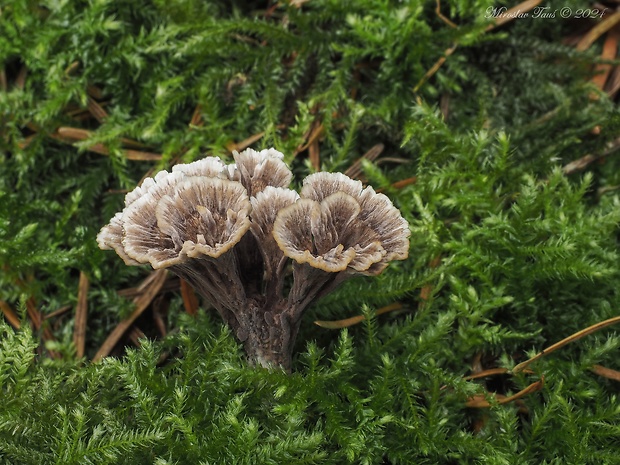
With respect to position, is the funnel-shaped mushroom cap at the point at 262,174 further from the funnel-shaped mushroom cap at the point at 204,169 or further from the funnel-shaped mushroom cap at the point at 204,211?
the funnel-shaped mushroom cap at the point at 204,211

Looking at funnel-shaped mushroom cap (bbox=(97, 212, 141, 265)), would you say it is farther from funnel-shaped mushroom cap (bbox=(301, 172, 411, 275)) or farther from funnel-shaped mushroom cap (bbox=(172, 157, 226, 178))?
funnel-shaped mushroom cap (bbox=(301, 172, 411, 275))

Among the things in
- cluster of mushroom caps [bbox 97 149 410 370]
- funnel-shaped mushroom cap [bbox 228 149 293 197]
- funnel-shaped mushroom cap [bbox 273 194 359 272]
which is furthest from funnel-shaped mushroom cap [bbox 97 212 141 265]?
funnel-shaped mushroom cap [bbox 273 194 359 272]

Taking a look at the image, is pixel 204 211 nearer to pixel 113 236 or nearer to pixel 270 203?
pixel 270 203

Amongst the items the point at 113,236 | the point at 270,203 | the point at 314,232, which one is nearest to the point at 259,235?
the point at 270,203

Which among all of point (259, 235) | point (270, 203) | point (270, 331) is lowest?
point (270, 331)

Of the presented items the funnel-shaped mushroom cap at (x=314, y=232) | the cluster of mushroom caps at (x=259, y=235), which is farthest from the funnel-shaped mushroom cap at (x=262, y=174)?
the funnel-shaped mushroom cap at (x=314, y=232)

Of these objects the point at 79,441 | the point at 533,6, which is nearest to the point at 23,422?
the point at 79,441

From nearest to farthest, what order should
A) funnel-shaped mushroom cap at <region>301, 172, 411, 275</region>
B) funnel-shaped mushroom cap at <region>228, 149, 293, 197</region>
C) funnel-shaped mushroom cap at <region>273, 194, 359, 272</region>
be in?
funnel-shaped mushroom cap at <region>273, 194, 359, 272</region>
funnel-shaped mushroom cap at <region>301, 172, 411, 275</region>
funnel-shaped mushroom cap at <region>228, 149, 293, 197</region>
